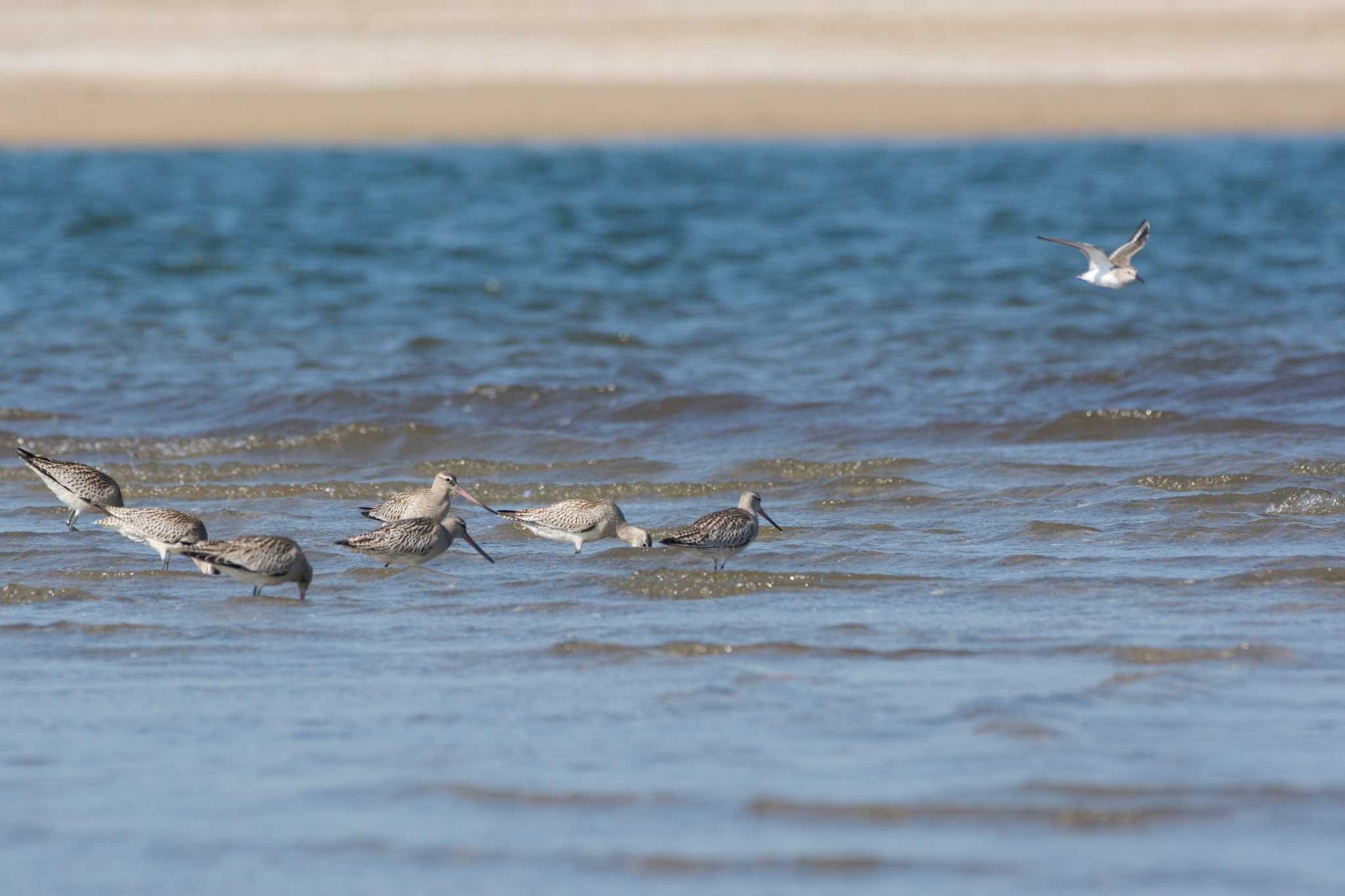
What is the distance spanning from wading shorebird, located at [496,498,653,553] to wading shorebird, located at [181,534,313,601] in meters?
1.42

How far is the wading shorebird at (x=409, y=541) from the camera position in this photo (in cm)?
832

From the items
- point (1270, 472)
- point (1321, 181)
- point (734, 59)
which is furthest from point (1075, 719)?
point (734, 59)

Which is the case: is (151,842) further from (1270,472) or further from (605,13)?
(605,13)

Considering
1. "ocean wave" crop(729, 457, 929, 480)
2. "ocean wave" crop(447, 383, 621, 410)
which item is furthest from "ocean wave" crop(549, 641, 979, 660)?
"ocean wave" crop(447, 383, 621, 410)

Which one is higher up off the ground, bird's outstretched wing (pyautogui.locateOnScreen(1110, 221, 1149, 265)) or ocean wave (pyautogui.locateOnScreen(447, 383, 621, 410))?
bird's outstretched wing (pyautogui.locateOnScreen(1110, 221, 1149, 265))

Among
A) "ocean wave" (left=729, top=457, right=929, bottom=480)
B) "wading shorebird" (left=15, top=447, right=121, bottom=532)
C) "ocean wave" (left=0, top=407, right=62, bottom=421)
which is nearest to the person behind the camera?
"wading shorebird" (left=15, top=447, right=121, bottom=532)

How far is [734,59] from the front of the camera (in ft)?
148

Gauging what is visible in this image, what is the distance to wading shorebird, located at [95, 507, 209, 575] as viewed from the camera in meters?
8.34

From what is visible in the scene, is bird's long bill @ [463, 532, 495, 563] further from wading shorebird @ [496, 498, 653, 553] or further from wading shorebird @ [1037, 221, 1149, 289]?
wading shorebird @ [1037, 221, 1149, 289]

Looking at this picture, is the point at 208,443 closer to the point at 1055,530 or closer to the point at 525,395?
the point at 525,395

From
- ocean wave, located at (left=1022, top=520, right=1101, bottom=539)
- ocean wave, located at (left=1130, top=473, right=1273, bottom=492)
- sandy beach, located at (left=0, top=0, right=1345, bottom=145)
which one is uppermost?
sandy beach, located at (left=0, top=0, right=1345, bottom=145)

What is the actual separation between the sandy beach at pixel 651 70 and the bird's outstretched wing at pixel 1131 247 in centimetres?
2726

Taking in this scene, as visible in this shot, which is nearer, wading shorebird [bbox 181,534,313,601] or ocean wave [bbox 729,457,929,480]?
wading shorebird [bbox 181,534,313,601]

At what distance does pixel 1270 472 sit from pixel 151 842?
23.5 ft
